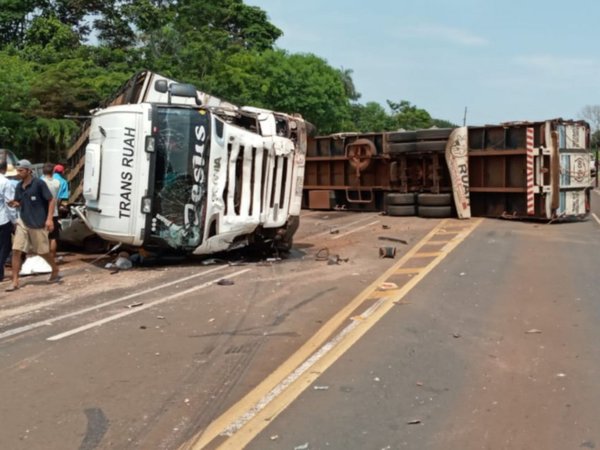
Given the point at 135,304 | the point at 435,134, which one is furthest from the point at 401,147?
the point at 135,304

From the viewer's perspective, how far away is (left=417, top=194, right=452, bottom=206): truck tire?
17547 millimetres

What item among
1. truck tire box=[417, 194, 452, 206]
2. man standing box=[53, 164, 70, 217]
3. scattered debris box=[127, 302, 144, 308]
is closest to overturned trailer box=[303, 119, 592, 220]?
truck tire box=[417, 194, 452, 206]

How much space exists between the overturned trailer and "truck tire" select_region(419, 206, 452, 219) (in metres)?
0.03

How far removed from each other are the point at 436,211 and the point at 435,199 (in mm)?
326

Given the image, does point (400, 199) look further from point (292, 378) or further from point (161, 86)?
point (292, 378)

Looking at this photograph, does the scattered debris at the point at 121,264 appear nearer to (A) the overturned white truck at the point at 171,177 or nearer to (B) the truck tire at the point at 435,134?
(A) the overturned white truck at the point at 171,177

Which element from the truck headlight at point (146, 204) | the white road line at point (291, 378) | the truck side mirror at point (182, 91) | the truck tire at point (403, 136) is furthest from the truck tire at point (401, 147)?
the white road line at point (291, 378)

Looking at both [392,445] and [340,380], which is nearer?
[392,445]

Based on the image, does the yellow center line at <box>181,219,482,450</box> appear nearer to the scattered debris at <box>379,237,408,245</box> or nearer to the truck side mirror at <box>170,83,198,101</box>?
the truck side mirror at <box>170,83,198,101</box>

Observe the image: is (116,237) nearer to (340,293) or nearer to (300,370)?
(340,293)

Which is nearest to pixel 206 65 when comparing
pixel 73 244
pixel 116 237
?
pixel 73 244

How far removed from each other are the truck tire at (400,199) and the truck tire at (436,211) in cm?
52

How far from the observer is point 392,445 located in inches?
149

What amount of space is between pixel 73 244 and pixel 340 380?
8246 millimetres
